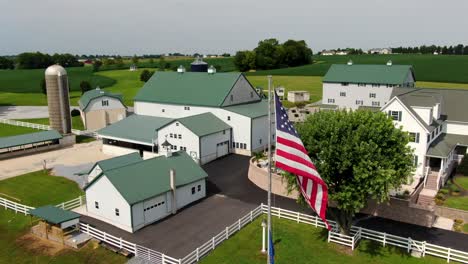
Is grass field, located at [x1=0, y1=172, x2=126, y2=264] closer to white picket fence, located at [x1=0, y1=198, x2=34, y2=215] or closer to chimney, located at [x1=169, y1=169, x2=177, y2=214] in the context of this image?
white picket fence, located at [x1=0, y1=198, x2=34, y2=215]

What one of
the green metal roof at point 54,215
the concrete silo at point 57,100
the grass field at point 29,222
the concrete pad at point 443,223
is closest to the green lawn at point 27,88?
the concrete silo at point 57,100

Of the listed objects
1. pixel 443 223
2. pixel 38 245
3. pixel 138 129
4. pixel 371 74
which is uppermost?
pixel 371 74

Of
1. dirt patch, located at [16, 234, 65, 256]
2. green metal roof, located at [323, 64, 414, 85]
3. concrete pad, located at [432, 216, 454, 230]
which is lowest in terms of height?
dirt patch, located at [16, 234, 65, 256]

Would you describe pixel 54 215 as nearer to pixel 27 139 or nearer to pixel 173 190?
pixel 173 190

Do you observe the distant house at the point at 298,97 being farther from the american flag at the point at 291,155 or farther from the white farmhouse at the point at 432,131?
the american flag at the point at 291,155

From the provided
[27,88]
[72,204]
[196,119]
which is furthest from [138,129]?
[27,88]

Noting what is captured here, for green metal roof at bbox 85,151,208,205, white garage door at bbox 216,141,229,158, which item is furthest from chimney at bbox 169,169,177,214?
white garage door at bbox 216,141,229,158
